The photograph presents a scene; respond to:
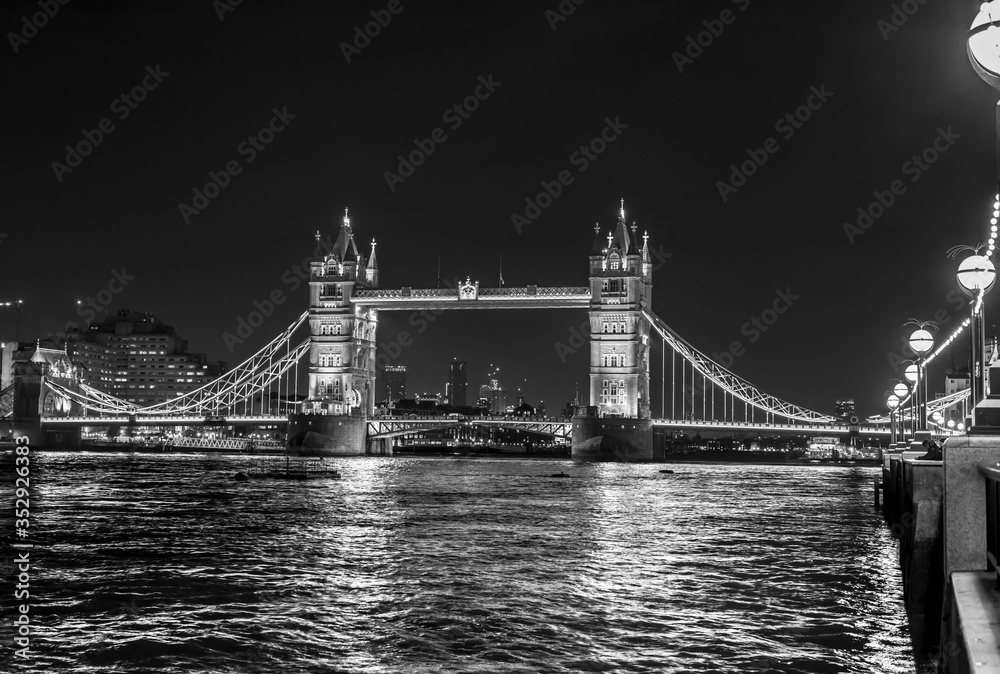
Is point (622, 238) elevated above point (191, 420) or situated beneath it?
elevated above

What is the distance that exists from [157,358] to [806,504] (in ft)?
472

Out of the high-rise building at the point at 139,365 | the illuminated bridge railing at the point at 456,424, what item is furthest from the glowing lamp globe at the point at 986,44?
the high-rise building at the point at 139,365

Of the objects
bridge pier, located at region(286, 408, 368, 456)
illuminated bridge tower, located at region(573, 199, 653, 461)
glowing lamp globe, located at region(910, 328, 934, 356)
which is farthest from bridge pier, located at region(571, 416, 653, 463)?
glowing lamp globe, located at region(910, 328, 934, 356)

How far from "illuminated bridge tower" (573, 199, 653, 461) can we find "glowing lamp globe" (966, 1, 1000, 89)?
77761 mm

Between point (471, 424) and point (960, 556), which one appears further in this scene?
point (471, 424)

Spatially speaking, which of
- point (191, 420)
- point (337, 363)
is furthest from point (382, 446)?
point (191, 420)

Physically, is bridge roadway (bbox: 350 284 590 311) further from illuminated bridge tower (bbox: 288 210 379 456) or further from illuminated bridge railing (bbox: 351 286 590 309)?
illuminated bridge tower (bbox: 288 210 379 456)

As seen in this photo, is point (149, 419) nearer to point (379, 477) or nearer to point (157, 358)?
point (379, 477)

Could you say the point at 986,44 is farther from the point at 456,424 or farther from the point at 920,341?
the point at 456,424

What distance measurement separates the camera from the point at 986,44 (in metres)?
7.52

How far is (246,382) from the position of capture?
10000 cm

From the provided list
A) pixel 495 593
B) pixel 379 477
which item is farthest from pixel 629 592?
pixel 379 477

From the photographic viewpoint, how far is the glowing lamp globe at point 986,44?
7477 millimetres

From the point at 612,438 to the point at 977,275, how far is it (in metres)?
70.3
